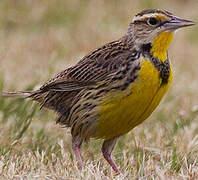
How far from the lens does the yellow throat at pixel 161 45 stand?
16.2ft

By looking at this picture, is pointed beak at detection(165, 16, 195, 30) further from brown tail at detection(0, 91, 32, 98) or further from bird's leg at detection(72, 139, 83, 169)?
brown tail at detection(0, 91, 32, 98)

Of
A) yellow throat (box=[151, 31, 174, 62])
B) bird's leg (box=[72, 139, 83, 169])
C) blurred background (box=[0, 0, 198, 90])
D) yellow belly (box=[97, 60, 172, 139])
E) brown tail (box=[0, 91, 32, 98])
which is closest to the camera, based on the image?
yellow belly (box=[97, 60, 172, 139])

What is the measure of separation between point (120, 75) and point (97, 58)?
0.39 meters

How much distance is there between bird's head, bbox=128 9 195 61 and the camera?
493 centimetres

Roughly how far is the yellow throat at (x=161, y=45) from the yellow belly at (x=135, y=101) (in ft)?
0.34

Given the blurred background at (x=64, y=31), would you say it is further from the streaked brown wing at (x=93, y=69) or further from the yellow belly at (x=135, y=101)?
the yellow belly at (x=135, y=101)

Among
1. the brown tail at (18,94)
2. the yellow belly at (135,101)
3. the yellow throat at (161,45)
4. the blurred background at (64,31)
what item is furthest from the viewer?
the blurred background at (64,31)

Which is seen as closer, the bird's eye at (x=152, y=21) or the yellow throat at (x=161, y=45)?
the yellow throat at (x=161, y=45)

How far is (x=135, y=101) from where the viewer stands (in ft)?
15.7

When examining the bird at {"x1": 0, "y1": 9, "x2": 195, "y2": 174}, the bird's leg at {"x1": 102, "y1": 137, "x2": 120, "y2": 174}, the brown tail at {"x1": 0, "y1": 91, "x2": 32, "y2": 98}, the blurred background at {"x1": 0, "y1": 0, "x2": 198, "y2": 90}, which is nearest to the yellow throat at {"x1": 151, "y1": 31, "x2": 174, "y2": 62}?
the bird at {"x1": 0, "y1": 9, "x2": 195, "y2": 174}

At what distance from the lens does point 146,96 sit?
4781 mm

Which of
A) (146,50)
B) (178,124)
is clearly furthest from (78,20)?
(146,50)

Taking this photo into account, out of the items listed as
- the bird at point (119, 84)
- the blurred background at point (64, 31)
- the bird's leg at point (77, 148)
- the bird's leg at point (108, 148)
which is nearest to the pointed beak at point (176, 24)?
the bird at point (119, 84)

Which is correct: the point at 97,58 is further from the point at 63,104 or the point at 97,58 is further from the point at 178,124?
the point at 178,124
